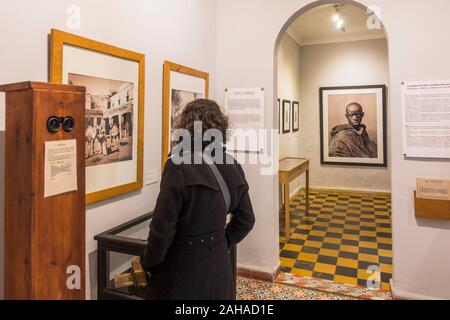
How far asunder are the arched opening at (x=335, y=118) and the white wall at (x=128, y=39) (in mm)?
2863

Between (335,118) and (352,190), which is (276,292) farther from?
(335,118)

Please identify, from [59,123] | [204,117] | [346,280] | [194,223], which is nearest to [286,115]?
[346,280]

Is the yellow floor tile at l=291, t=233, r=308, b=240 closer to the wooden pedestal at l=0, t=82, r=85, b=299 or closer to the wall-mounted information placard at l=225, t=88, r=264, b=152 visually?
the wall-mounted information placard at l=225, t=88, r=264, b=152

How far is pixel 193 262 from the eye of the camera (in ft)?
4.97

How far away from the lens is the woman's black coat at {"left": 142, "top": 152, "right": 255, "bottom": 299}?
4.75 ft

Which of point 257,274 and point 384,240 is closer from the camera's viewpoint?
point 257,274

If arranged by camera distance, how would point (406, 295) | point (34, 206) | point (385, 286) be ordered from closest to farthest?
point (34, 206) → point (406, 295) → point (385, 286)

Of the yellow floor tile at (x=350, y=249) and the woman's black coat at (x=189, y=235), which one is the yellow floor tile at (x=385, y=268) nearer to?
the yellow floor tile at (x=350, y=249)

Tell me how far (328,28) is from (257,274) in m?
5.13

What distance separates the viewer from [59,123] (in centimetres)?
132

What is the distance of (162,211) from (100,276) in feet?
2.81

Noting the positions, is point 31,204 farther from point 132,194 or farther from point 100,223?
point 132,194

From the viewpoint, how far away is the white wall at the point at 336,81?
22.1 ft

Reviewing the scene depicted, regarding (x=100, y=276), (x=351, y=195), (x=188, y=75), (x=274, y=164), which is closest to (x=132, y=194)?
(x=100, y=276)
